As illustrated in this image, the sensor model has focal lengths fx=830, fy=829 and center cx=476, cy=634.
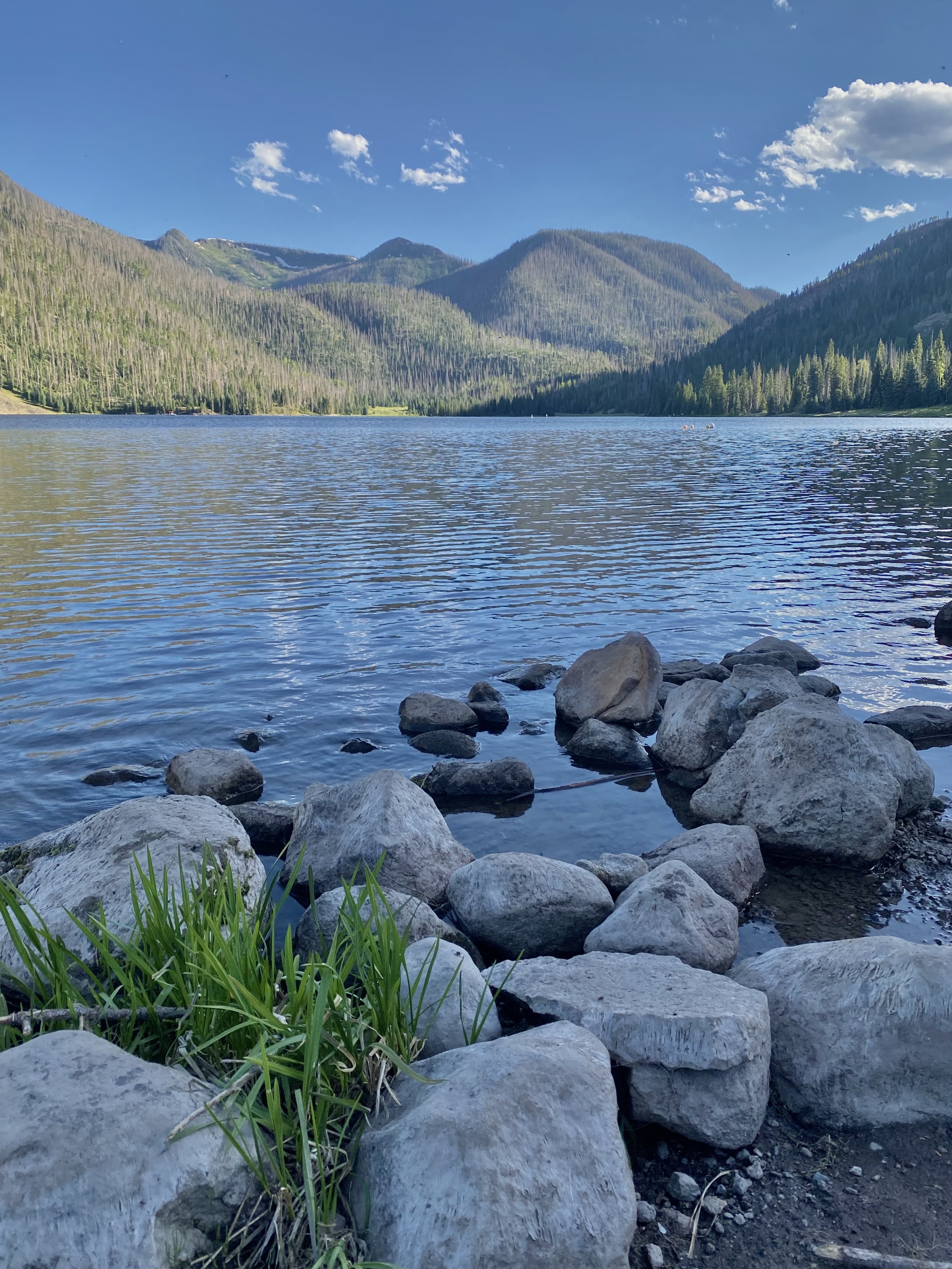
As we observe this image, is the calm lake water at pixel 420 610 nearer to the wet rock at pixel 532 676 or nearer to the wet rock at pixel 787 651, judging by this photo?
the wet rock at pixel 532 676

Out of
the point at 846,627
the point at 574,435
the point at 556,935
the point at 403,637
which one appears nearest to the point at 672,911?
the point at 556,935

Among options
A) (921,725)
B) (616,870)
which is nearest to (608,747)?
(616,870)

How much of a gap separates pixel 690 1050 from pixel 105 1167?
2.87 meters

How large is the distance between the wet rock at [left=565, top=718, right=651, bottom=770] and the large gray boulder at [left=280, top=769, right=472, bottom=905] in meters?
3.89

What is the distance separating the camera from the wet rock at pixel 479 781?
10547 millimetres

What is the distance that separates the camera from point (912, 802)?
9422 millimetres

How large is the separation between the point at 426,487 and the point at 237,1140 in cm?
4837

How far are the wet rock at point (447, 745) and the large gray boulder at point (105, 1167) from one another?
841cm

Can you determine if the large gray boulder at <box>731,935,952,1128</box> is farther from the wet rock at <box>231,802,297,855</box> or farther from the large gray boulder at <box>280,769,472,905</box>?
the wet rock at <box>231,802,297,855</box>

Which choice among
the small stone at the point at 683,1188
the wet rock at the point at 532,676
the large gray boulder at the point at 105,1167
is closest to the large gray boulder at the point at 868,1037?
the small stone at the point at 683,1188

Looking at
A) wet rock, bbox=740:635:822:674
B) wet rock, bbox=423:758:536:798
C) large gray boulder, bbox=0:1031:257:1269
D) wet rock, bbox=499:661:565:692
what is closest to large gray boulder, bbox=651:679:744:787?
wet rock, bbox=423:758:536:798

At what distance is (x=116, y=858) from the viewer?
19.9ft

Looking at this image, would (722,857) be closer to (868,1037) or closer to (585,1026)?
(868,1037)

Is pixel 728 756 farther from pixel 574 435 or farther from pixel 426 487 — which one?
pixel 574 435
